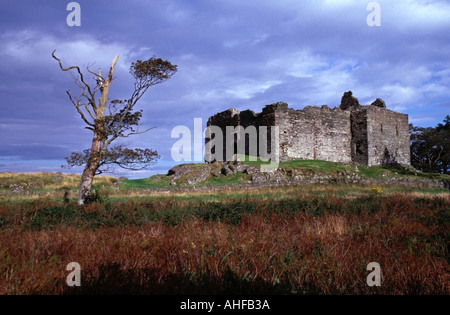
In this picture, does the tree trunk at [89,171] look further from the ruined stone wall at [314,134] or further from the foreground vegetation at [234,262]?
the ruined stone wall at [314,134]

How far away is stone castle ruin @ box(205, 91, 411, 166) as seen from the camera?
111 ft

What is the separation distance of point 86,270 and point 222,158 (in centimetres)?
3607

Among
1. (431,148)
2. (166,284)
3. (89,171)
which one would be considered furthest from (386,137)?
(166,284)

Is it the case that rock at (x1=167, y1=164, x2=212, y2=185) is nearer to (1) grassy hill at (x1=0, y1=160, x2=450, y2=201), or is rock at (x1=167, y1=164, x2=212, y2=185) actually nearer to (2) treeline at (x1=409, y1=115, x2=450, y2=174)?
(1) grassy hill at (x1=0, y1=160, x2=450, y2=201)

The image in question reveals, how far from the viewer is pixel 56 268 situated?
4238mm

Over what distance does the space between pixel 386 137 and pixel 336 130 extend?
25.0 feet

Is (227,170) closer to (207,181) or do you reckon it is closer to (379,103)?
(207,181)

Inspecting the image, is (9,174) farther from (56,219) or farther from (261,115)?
(56,219)

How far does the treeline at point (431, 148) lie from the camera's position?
49406mm

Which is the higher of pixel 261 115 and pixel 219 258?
pixel 261 115

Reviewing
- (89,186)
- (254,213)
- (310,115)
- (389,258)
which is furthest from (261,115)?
(389,258)

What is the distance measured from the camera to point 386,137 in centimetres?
4028

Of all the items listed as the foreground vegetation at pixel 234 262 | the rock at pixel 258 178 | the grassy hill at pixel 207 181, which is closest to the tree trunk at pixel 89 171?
the grassy hill at pixel 207 181
